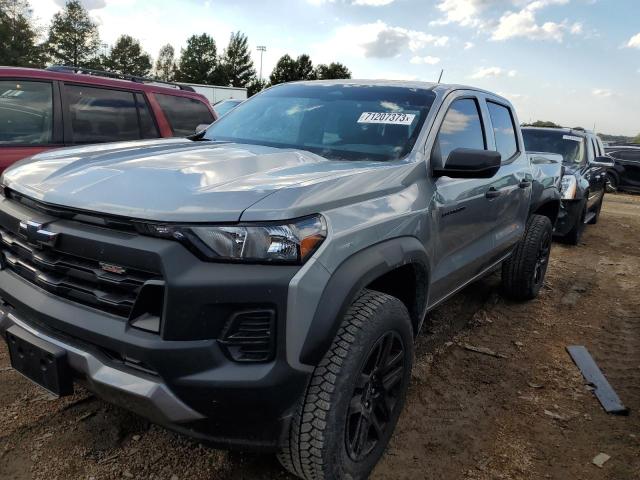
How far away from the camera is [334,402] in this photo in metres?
1.86

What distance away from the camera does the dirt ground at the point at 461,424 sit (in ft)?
7.59

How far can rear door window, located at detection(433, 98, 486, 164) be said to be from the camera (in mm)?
2908

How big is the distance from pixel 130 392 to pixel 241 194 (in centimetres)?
75

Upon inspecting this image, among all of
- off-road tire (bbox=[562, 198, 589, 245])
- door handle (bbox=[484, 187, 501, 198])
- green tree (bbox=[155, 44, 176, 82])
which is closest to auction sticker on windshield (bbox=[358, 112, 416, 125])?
door handle (bbox=[484, 187, 501, 198])

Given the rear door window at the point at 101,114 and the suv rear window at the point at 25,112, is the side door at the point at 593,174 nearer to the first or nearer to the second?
the rear door window at the point at 101,114

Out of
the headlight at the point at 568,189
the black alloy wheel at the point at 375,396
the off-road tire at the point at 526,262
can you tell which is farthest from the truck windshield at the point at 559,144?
the black alloy wheel at the point at 375,396

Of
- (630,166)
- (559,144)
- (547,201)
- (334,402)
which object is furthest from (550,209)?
(630,166)

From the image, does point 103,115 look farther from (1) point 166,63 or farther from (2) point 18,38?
(1) point 166,63

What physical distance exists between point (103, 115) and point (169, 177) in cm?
338

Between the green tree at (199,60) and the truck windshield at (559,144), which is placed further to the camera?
the green tree at (199,60)

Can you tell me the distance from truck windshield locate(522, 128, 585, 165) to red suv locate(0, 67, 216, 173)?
570cm

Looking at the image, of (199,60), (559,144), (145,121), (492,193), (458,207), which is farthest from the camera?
(199,60)

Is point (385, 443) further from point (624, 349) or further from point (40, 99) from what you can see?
point (40, 99)

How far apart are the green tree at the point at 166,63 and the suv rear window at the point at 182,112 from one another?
89.0 metres
